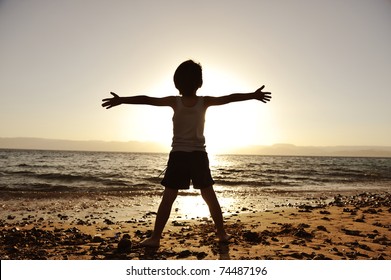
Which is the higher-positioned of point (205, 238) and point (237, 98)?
point (237, 98)

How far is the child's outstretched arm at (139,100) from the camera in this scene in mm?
3920

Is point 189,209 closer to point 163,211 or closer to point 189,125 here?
point 163,211

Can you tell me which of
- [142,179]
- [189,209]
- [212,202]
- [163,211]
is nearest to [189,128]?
[212,202]

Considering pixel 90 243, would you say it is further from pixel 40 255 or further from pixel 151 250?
pixel 151 250

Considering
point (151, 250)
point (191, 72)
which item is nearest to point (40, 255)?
point (151, 250)

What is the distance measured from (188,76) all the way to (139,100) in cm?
68

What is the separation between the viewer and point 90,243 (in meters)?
4.71

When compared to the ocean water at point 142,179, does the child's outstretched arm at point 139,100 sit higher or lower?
higher

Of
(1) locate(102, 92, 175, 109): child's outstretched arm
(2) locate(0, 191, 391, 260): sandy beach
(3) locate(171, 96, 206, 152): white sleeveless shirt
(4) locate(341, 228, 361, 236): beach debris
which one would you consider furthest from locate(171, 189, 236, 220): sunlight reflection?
(1) locate(102, 92, 175, 109): child's outstretched arm

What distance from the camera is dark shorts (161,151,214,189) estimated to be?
13.4 feet

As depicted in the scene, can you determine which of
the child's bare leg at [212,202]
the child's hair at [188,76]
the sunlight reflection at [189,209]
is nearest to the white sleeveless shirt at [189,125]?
the child's hair at [188,76]

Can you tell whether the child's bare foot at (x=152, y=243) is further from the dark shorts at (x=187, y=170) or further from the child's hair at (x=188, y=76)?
the child's hair at (x=188, y=76)

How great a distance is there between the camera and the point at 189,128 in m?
4.05
